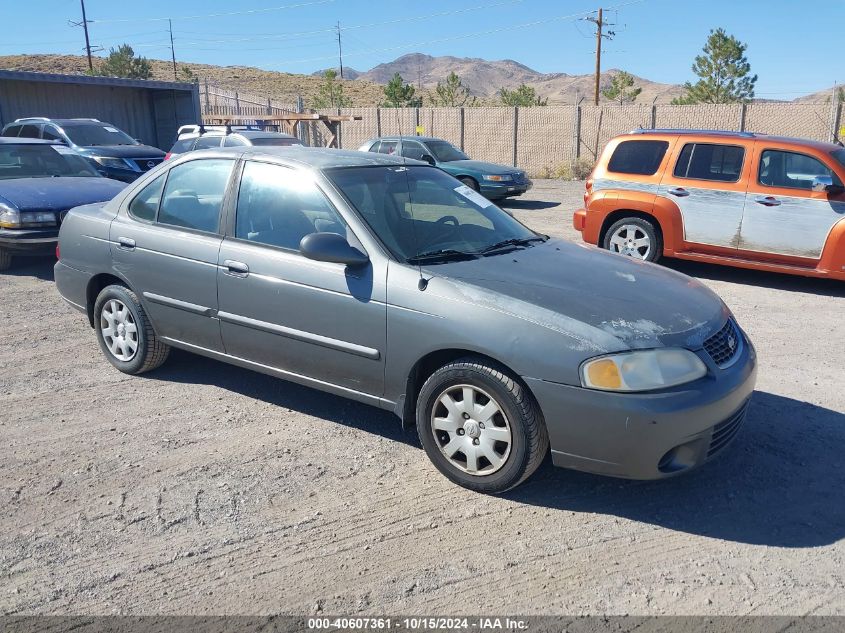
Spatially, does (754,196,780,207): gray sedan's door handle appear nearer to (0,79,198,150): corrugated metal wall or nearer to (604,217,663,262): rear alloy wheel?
(604,217,663,262): rear alloy wheel

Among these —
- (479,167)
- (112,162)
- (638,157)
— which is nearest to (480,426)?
(638,157)

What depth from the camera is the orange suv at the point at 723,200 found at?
786 cm

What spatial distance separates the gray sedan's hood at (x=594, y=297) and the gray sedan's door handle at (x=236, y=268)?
4.10 feet

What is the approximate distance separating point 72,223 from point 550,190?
667 inches

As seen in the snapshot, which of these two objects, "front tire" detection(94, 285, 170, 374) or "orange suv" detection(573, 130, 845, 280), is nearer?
"front tire" detection(94, 285, 170, 374)

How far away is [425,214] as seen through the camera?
456 centimetres

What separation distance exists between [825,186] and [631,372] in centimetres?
589

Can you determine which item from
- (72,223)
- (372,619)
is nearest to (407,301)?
(372,619)

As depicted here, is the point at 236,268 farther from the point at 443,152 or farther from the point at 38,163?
the point at 443,152

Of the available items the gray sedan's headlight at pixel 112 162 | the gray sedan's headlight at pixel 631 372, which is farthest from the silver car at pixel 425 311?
the gray sedan's headlight at pixel 112 162

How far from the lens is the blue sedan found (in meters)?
8.44

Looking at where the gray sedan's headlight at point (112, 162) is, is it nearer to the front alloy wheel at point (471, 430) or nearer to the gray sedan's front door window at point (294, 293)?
the gray sedan's front door window at point (294, 293)

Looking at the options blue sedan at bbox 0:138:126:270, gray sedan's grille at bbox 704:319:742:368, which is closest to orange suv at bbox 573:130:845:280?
gray sedan's grille at bbox 704:319:742:368

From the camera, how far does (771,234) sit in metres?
8.12
